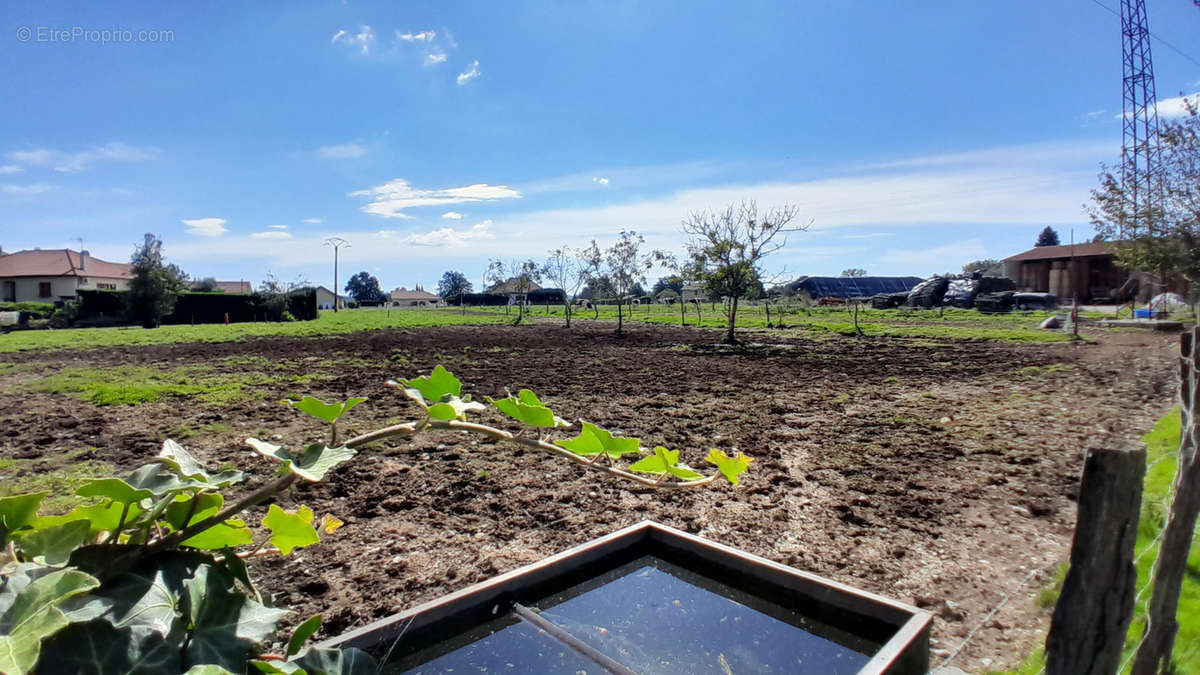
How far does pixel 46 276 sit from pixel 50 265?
248 centimetres

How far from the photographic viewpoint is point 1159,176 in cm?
1922

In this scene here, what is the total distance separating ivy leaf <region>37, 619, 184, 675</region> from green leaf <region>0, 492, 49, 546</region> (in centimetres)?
15

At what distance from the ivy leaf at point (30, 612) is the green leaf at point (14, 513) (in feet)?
0.19

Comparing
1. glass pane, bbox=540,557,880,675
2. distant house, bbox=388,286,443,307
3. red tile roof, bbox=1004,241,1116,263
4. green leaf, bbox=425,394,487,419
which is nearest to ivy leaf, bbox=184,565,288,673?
green leaf, bbox=425,394,487,419

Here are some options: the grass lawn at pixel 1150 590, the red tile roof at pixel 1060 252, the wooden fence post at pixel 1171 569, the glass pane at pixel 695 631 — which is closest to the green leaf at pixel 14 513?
the glass pane at pixel 695 631

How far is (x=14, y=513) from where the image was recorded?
1.98 feet

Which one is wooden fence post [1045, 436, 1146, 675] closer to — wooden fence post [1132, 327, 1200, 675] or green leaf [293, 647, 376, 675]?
wooden fence post [1132, 327, 1200, 675]

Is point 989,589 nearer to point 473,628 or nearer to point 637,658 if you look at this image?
point 637,658

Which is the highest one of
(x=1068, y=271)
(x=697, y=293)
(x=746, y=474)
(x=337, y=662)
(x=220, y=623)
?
(x=1068, y=271)

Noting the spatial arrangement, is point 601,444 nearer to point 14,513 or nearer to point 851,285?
point 14,513

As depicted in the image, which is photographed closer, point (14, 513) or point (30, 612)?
point (30, 612)

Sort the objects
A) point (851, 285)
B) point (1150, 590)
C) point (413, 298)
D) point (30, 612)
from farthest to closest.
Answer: point (413, 298)
point (851, 285)
point (1150, 590)
point (30, 612)

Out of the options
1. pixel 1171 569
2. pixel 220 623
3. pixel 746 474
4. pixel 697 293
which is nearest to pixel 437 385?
pixel 220 623

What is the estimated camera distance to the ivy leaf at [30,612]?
1.42 ft
